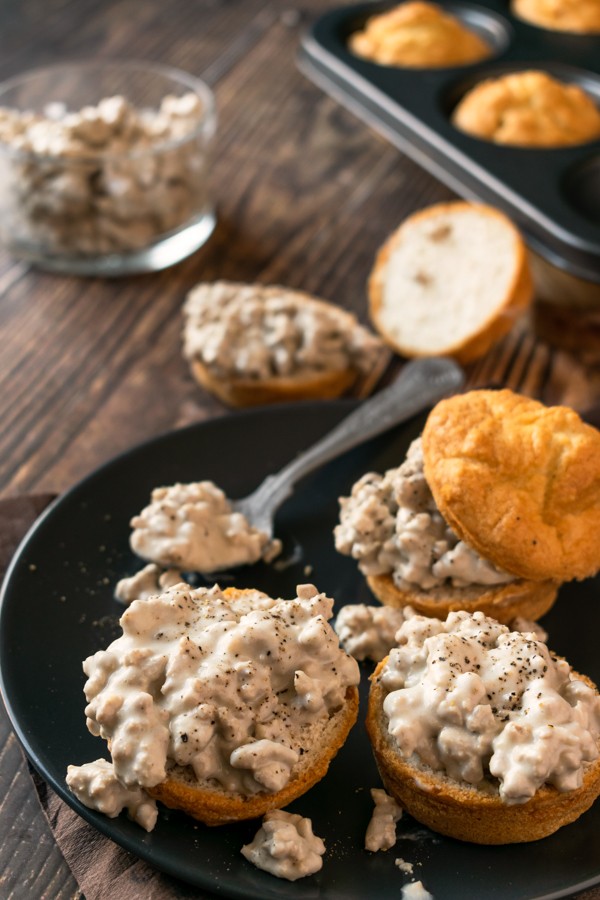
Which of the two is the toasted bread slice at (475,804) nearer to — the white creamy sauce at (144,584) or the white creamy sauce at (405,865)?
the white creamy sauce at (405,865)

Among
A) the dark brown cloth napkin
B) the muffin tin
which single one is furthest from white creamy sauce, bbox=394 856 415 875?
the muffin tin

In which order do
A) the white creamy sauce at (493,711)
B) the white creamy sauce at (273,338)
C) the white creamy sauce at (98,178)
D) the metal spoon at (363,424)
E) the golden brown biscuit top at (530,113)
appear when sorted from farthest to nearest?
the golden brown biscuit top at (530,113) < the white creamy sauce at (98,178) < the white creamy sauce at (273,338) < the metal spoon at (363,424) < the white creamy sauce at (493,711)

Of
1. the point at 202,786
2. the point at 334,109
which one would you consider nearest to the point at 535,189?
the point at 334,109

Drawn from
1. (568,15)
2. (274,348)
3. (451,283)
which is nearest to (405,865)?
(274,348)

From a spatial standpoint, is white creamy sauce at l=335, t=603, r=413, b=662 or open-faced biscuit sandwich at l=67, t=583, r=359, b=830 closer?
open-faced biscuit sandwich at l=67, t=583, r=359, b=830

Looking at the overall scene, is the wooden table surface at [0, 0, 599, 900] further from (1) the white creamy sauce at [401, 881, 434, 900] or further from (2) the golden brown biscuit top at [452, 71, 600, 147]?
(1) the white creamy sauce at [401, 881, 434, 900]

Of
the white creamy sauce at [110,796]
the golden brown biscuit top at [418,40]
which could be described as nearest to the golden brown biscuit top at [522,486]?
the white creamy sauce at [110,796]

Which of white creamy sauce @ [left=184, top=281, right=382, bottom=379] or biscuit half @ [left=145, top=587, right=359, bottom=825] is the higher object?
biscuit half @ [left=145, top=587, right=359, bottom=825]
